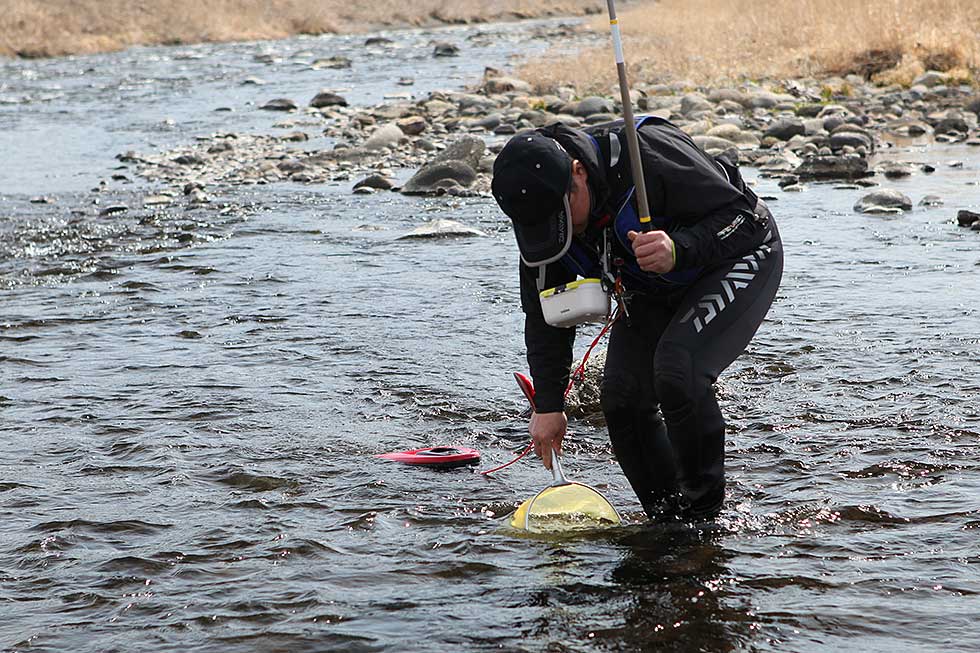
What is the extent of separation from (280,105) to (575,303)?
22.6 m

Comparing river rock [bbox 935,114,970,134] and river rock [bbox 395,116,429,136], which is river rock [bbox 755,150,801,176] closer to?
river rock [bbox 935,114,970,134]

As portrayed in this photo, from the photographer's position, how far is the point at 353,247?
41.2 ft

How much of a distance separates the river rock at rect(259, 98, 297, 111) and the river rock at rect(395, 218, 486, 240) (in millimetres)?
14017

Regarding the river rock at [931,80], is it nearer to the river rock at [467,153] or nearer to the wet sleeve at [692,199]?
the river rock at [467,153]

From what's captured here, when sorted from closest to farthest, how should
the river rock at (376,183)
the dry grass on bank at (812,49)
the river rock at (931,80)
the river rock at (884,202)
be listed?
the river rock at (884,202)
the river rock at (376,183)
the river rock at (931,80)
the dry grass on bank at (812,49)

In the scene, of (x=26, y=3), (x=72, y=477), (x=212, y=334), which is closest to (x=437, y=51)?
(x=26, y=3)

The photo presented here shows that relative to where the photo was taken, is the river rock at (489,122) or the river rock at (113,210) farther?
the river rock at (489,122)

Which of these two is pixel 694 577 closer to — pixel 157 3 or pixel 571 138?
pixel 571 138

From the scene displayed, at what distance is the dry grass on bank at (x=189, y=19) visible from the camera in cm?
5428

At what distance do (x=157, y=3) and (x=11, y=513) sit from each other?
2375 inches

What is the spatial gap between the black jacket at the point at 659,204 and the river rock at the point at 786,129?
1278cm

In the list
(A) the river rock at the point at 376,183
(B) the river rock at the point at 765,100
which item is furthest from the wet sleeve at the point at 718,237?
(B) the river rock at the point at 765,100

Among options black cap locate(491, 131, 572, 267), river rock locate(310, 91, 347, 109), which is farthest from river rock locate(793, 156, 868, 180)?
river rock locate(310, 91, 347, 109)

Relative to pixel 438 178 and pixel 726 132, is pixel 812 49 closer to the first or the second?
pixel 726 132
